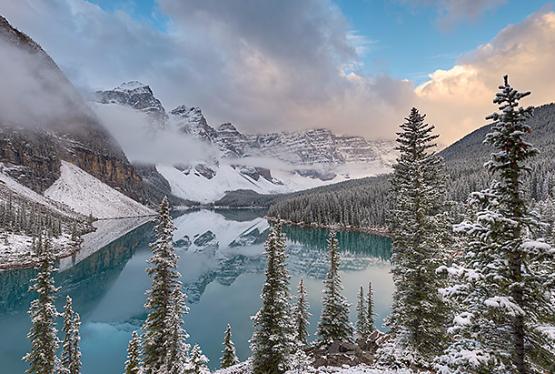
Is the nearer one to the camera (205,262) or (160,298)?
(160,298)

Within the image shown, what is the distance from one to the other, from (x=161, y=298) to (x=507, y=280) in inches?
815

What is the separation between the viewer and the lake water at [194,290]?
170 ft

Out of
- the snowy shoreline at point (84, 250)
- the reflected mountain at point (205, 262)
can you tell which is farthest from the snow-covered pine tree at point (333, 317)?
the snowy shoreline at point (84, 250)

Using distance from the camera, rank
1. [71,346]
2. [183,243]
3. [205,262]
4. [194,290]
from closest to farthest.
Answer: [71,346] → [194,290] → [205,262] → [183,243]

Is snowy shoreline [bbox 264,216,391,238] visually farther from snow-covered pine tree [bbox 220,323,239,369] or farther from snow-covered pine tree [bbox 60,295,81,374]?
snow-covered pine tree [bbox 60,295,81,374]

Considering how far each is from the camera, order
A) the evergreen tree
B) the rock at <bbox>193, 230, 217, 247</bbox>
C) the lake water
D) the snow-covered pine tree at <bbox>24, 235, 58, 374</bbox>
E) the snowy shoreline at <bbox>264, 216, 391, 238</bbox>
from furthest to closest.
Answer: the snowy shoreline at <bbox>264, 216, 391, 238</bbox>
the rock at <bbox>193, 230, 217, 247</bbox>
the lake water
the snow-covered pine tree at <bbox>24, 235, 58, 374</bbox>
the evergreen tree

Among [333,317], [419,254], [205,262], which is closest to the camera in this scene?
[419,254]

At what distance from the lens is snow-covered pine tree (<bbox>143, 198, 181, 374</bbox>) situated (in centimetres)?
2370

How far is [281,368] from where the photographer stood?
907 inches

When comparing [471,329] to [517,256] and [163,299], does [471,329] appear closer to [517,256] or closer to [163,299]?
[517,256]

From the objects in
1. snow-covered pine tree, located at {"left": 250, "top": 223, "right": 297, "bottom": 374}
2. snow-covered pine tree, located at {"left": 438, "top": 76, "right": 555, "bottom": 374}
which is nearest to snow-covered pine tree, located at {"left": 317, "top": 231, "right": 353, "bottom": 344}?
snow-covered pine tree, located at {"left": 250, "top": 223, "right": 297, "bottom": 374}

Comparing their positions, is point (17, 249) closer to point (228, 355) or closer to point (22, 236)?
point (22, 236)

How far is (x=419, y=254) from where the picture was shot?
19438 mm

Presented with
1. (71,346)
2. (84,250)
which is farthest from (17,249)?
(71,346)
